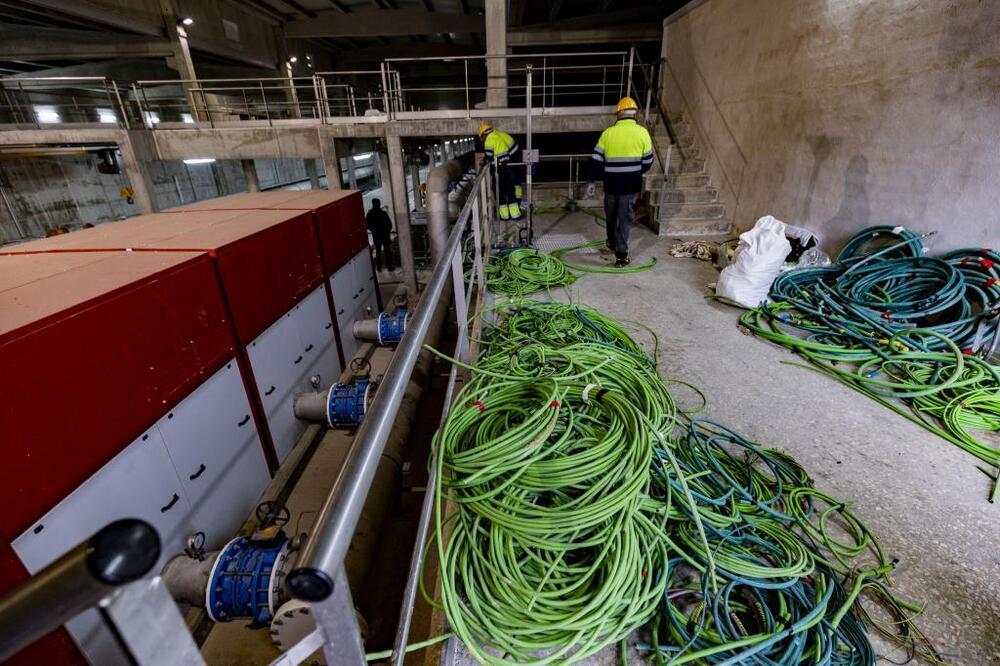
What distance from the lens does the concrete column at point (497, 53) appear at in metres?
9.29

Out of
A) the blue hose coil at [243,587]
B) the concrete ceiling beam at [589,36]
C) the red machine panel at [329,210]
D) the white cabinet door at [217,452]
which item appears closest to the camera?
the blue hose coil at [243,587]

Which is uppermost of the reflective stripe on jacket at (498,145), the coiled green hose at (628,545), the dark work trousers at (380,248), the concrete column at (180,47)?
the concrete column at (180,47)

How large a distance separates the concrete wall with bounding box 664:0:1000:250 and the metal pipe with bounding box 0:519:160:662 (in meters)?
5.60

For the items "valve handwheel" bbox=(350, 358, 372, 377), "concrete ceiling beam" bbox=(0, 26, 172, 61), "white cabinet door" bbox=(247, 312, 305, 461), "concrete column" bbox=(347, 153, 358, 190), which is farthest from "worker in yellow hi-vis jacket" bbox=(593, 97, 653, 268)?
"concrete ceiling beam" bbox=(0, 26, 172, 61)

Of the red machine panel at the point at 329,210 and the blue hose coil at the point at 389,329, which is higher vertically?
the red machine panel at the point at 329,210

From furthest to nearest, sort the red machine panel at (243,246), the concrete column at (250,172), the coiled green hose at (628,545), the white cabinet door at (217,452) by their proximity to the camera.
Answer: the concrete column at (250,172)
the red machine panel at (243,246)
the white cabinet door at (217,452)
the coiled green hose at (628,545)

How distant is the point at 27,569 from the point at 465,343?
2.21m

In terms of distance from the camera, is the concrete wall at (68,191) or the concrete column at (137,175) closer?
the concrete column at (137,175)

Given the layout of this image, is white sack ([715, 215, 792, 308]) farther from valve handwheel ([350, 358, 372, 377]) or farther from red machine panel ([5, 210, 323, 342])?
red machine panel ([5, 210, 323, 342])

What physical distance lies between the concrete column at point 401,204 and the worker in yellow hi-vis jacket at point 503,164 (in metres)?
2.81

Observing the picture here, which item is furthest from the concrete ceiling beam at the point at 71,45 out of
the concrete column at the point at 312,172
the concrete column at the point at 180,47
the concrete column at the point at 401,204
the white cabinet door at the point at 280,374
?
the white cabinet door at the point at 280,374

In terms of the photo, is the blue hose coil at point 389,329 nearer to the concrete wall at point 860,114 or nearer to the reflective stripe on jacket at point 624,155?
the reflective stripe on jacket at point 624,155

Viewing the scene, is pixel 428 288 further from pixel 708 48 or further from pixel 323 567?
pixel 708 48

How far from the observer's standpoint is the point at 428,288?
1894mm
